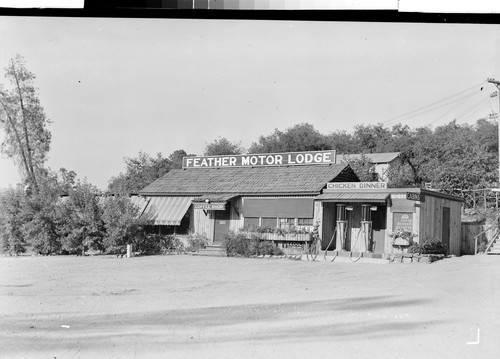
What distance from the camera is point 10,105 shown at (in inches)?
469

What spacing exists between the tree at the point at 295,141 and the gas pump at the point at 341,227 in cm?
2231

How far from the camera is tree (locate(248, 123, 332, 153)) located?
45781 mm

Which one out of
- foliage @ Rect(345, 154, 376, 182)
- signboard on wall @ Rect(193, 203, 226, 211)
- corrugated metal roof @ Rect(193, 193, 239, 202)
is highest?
foliage @ Rect(345, 154, 376, 182)

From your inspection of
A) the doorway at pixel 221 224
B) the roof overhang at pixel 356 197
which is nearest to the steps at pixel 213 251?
the doorway at pixel 221 224

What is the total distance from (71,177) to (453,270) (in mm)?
14833

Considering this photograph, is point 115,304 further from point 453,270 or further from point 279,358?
point 453,270

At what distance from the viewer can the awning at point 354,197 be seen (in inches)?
835

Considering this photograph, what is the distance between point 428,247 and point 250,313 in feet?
42.8

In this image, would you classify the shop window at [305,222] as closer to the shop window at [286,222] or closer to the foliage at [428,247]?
the shop window at [286,222]

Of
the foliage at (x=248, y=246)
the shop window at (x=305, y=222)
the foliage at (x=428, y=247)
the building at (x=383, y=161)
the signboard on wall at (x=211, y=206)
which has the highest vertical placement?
the building at (x=383, y=161)

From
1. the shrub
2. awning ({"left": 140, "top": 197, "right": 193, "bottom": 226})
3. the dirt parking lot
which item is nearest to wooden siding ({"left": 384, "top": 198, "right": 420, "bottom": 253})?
the dirt parking lot

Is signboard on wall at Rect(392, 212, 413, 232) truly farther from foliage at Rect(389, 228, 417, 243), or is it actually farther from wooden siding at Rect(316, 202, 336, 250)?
wooden siding at Rect(316, 202, 336, 250)

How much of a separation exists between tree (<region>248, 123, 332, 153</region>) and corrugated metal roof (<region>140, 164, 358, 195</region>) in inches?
719

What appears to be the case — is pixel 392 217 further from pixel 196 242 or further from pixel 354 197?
pixel 196 242
